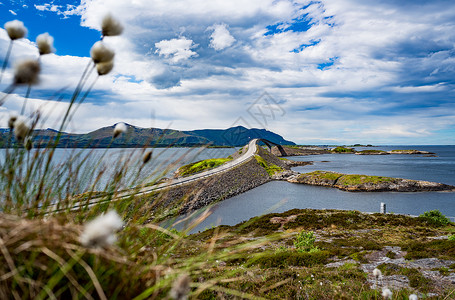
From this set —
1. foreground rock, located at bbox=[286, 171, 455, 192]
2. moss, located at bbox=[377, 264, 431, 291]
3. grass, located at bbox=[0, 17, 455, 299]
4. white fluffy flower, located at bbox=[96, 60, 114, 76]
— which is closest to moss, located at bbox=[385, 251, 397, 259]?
grass, located at bbox=[0, 17, 455, 299]

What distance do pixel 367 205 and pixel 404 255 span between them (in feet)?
93.3

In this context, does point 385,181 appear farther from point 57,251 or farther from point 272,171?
point 57,251

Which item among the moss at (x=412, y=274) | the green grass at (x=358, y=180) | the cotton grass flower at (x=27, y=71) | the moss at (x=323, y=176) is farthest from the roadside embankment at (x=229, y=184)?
the cotton grass flower at (x=27, y=71)

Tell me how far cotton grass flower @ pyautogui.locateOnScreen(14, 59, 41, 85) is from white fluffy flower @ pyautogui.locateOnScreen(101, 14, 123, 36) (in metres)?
0.53

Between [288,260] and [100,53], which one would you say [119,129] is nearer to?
[100,53]

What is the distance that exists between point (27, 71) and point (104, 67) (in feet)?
1.43

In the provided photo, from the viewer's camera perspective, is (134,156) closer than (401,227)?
Yes

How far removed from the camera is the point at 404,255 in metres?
10.6

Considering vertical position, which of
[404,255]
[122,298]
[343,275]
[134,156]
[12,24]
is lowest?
[404,255]

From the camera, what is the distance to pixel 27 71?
1.63 meters

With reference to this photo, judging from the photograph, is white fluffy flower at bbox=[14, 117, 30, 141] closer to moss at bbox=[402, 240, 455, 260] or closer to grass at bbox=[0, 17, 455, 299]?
grass at bbox=[0, 17, 455, 299]

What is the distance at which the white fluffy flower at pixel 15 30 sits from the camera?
195 centimetres

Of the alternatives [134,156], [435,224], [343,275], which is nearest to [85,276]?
[134,156]

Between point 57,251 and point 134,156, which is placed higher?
point 134,156
